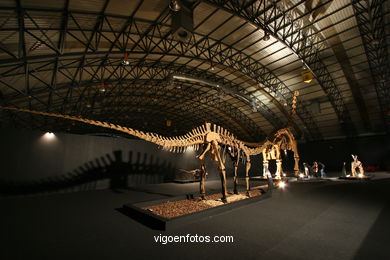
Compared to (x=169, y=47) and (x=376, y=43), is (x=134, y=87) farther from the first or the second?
(x=376, y=43)

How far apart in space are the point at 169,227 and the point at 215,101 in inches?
871

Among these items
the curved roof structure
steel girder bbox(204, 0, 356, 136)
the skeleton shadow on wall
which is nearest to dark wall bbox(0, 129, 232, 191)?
the skeleton shadow on wall

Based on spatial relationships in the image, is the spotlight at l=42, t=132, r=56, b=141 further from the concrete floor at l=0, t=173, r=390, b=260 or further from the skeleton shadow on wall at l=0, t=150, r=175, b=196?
the concrete floor at l=0, t=173, r=390, b=260

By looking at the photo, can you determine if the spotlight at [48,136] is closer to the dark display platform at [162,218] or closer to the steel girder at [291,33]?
the dark display platform at [162,218]

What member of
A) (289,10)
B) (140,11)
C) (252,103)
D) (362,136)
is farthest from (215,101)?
(362,136)

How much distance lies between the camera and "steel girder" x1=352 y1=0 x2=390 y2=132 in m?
10.5

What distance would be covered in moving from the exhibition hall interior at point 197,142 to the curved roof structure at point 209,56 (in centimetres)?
13

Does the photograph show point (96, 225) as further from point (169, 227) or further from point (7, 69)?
point (7, 69)

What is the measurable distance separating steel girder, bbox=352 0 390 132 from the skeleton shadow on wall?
Answer: 1605cm

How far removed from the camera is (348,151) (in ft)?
77.5

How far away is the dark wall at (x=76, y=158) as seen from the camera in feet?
29.5

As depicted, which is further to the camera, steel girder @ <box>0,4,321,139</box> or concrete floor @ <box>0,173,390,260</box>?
steel girder @ <box>0,4,321,139</box>

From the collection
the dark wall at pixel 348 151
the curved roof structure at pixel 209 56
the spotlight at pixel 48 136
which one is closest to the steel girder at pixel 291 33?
the curved roof structure at pixel 209 56

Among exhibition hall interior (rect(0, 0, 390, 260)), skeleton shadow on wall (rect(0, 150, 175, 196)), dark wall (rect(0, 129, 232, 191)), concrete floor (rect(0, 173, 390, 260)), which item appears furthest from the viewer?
skeleton shadow on wall (rect(0, 150, 175, 196))
